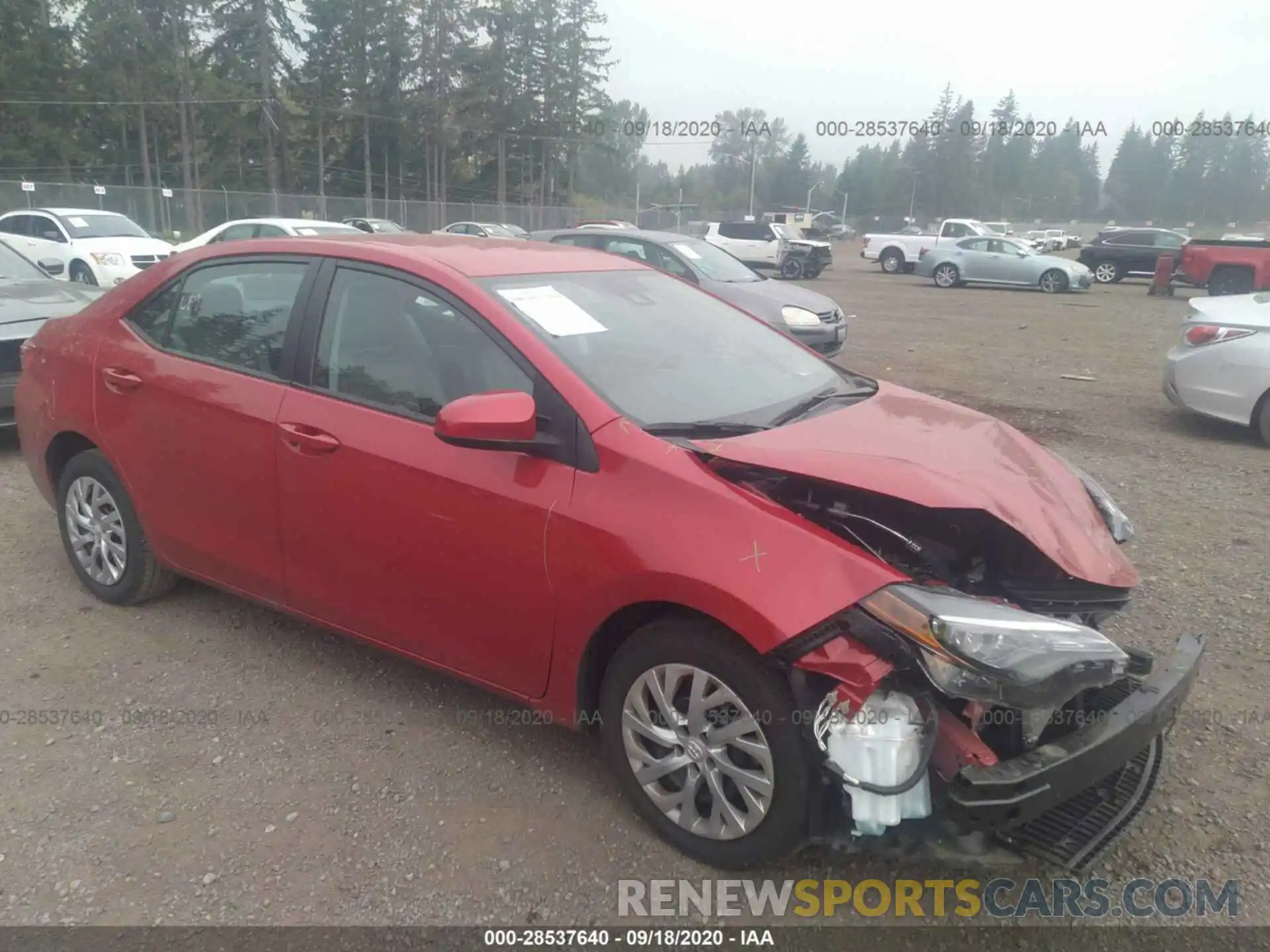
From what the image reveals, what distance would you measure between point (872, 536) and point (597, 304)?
4.29 feet

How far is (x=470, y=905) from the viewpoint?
8.37 feet

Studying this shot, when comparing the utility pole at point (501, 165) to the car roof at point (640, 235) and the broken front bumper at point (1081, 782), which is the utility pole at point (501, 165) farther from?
the broken front bumper at point (1081, 782)

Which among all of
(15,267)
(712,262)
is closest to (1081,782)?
(15,267)

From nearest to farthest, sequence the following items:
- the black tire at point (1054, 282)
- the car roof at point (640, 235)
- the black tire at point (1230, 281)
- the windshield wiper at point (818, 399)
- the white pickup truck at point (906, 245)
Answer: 1. the windshield wiper at point (818, 399)
2. the car roof at point (640, 235)
3. the black tire at point (1230, 281)
4. the black tire at point (1054, 282)
5. the white pickup truck at point (906, 245)

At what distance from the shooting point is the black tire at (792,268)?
2894cm

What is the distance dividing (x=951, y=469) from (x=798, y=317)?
8.20 metres

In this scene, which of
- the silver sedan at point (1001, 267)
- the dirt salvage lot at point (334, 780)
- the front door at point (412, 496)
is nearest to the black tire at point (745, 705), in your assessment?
the dirt salvage lot at point (334, 780)

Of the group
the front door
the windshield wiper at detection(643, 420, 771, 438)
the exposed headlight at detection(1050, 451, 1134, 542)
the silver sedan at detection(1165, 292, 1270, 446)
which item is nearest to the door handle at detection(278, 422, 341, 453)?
the front door

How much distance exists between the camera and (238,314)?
369 cm

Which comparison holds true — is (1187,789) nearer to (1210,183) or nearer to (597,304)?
(597,304)

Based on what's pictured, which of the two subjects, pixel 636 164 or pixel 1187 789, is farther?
pixel 636 164

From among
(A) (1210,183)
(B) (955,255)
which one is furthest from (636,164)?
(B) (955,255)

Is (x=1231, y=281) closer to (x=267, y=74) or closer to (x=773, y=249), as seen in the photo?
(x=773, y=249)

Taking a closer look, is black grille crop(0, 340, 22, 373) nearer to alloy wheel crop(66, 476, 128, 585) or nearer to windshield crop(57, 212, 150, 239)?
alloy wheel crop(66, 476, 128, 585)
